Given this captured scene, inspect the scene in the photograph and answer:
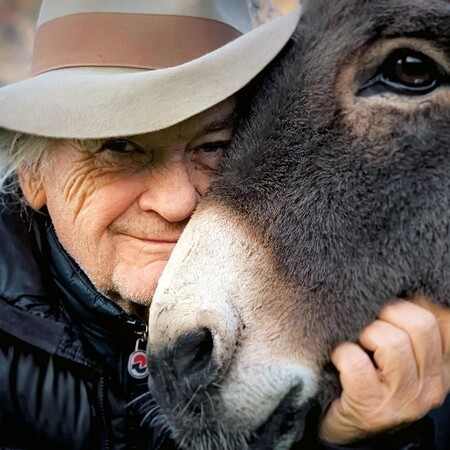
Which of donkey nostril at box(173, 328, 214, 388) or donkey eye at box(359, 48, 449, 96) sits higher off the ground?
donkey eye at box(359, 48, 449, 96)

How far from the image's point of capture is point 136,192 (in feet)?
6.81

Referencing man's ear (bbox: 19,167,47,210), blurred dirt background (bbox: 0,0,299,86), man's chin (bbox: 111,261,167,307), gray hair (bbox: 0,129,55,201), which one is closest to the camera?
man's chin (bbox: 111,261,167,307)

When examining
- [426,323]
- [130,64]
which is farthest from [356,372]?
[130,64]

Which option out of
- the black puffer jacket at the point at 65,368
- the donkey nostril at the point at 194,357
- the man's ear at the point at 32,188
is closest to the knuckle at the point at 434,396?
the donkey nostril at the point at 194,357

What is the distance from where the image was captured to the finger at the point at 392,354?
1.60 meters

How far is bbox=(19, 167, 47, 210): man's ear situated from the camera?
2.40 m

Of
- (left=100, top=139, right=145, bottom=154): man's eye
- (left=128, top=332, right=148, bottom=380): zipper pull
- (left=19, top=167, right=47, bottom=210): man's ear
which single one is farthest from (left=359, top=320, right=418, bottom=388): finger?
(left=19, top=167, right=47, bottom=210): man's ear

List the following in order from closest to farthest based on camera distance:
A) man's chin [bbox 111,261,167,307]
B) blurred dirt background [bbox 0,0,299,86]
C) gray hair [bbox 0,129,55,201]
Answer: man's chin [bbox 111,261,167,307] → gray hair [bbox 0,129,55,201] → blurred dirt background [bbox 0,0,299,86]

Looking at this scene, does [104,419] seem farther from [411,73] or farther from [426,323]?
[411,73]

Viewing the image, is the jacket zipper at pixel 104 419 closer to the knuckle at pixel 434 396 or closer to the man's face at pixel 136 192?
the man's face at pixel 136 192

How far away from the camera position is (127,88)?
1.83m

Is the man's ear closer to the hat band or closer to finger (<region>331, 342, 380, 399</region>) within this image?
the hat band

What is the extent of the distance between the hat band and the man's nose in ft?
1.10

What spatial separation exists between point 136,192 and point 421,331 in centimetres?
99
